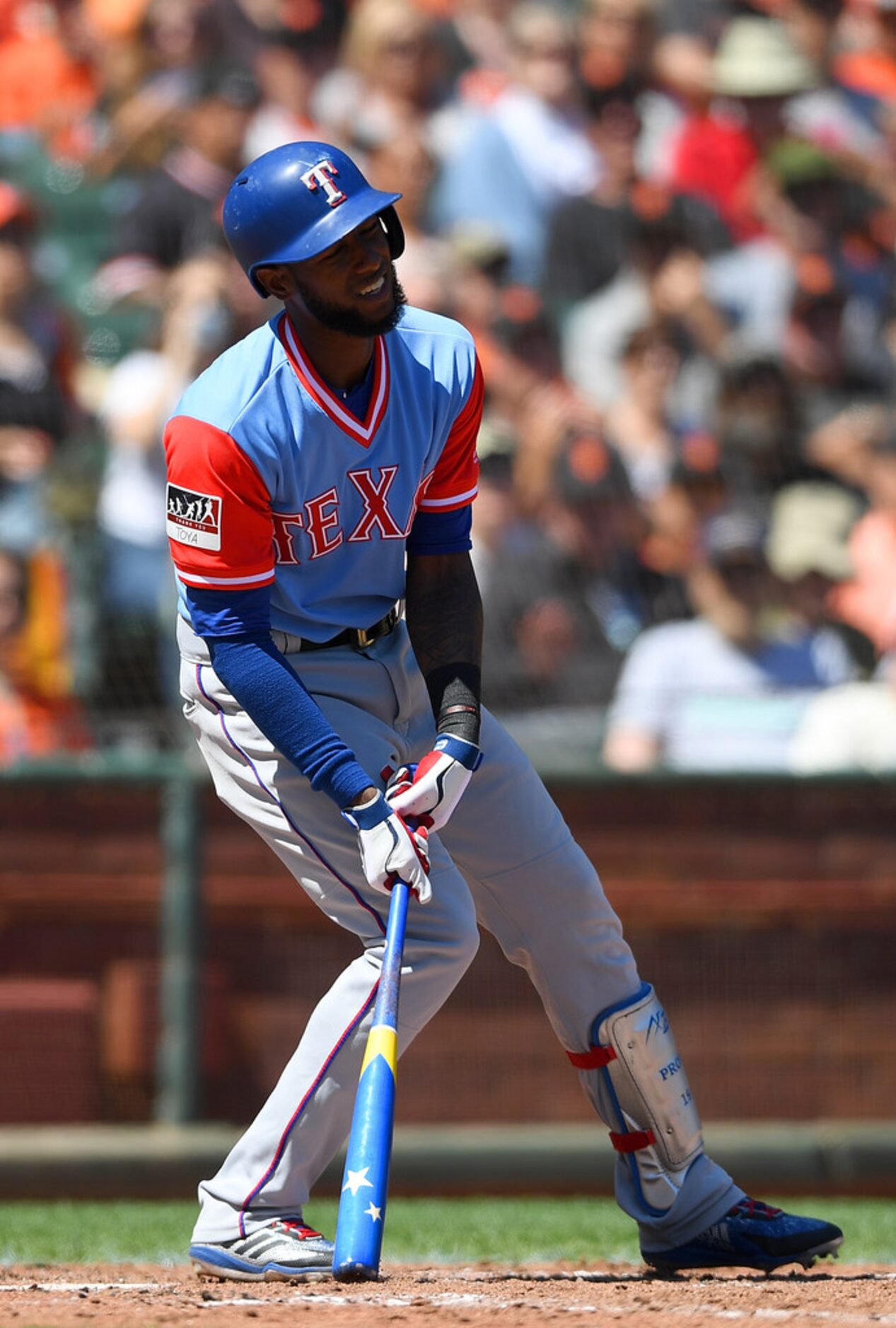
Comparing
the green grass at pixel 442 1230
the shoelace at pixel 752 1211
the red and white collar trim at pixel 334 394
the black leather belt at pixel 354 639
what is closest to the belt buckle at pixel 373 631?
the black leather belt at pixel 354 639

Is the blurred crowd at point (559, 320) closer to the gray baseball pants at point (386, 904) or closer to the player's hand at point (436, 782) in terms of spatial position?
the gray baseball pants at point (386, 904)

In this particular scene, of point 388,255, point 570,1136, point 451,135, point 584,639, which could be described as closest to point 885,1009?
point 570,1136

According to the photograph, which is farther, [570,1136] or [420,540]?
[570,1136]

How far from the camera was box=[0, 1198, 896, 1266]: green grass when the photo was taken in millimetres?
4297

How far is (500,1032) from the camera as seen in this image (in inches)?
226

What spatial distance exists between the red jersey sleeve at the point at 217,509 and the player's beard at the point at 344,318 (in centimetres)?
29

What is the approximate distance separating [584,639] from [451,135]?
277 cm

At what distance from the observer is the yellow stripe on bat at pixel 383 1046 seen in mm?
3320

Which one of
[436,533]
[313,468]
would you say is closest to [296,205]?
[313,468]

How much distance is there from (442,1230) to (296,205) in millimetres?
2683

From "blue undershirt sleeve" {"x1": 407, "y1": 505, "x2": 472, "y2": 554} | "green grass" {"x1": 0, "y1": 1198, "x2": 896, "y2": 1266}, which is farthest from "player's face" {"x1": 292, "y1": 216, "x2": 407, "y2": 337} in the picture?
"green grass" {"x1": 0, "y1": 1198, "x2": 896, "y2": 1266}

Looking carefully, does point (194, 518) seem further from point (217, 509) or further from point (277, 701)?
point (277, 701)

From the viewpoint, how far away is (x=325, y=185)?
3375 mm

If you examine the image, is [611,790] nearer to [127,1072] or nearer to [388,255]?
[127,1072]
